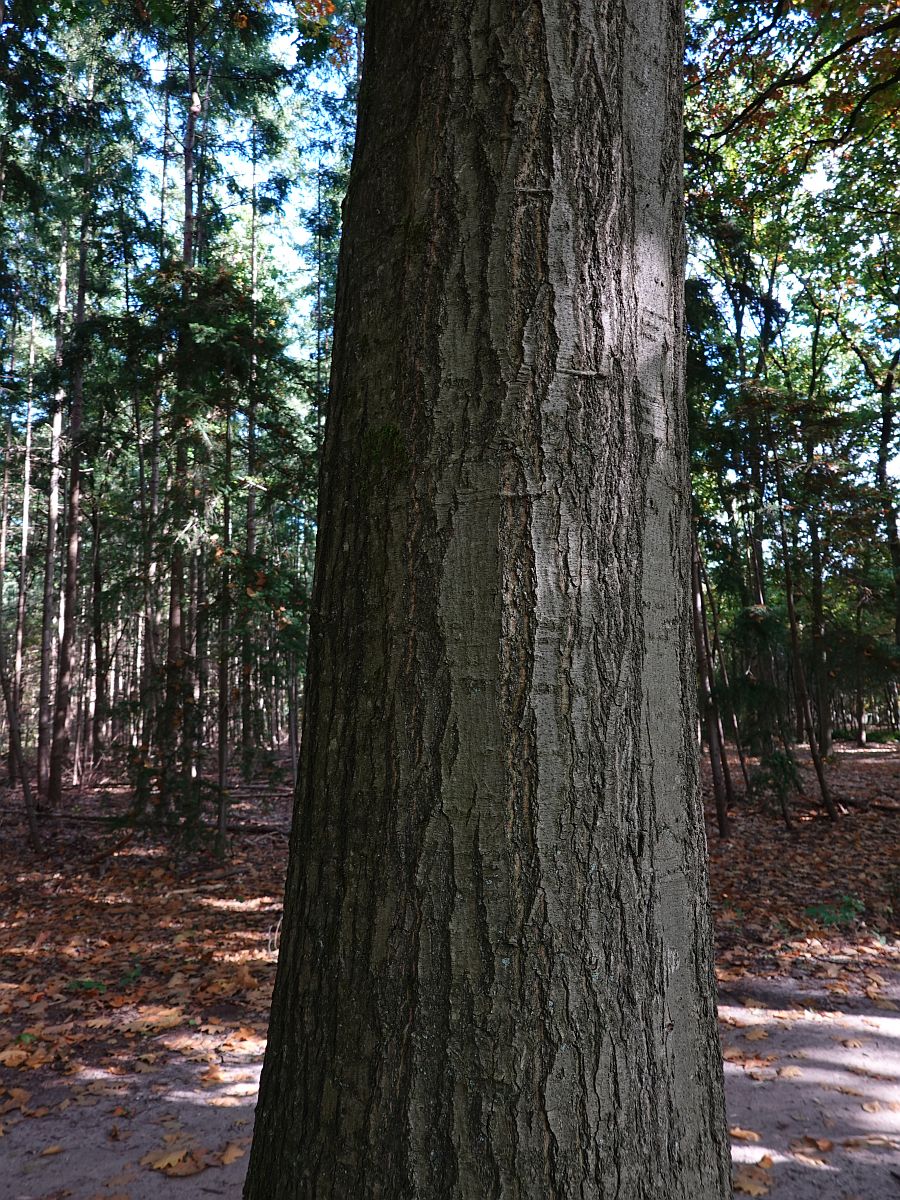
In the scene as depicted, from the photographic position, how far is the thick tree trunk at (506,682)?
1.26m

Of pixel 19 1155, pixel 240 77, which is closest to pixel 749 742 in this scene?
pixel 19 1155

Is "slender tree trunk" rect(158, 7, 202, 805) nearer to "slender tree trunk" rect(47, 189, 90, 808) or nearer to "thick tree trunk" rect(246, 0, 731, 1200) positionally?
"slender tree trunk" rect(47, 189, 90, 808)

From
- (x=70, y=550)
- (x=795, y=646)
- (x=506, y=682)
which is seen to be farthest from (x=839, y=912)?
(x=70, y=550)

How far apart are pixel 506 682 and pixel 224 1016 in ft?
16.9

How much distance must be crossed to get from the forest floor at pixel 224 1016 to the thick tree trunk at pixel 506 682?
267cm

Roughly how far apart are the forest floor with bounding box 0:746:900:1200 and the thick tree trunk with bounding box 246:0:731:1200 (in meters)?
2.67

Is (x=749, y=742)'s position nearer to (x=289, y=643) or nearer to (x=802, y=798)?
(x=802, y=798)

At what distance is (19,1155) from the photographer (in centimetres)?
368

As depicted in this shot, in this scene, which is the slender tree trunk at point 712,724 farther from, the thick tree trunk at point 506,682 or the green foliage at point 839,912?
the thick tree trunk at point 506,682

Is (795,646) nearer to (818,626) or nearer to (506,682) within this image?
(818,626)

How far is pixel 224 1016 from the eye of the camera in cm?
539

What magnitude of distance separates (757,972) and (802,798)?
7.85 m

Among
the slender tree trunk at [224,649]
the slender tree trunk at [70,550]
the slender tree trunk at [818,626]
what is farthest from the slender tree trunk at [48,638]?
the slender tree trunk at [818,626]

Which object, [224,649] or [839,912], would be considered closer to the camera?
[839,912]
